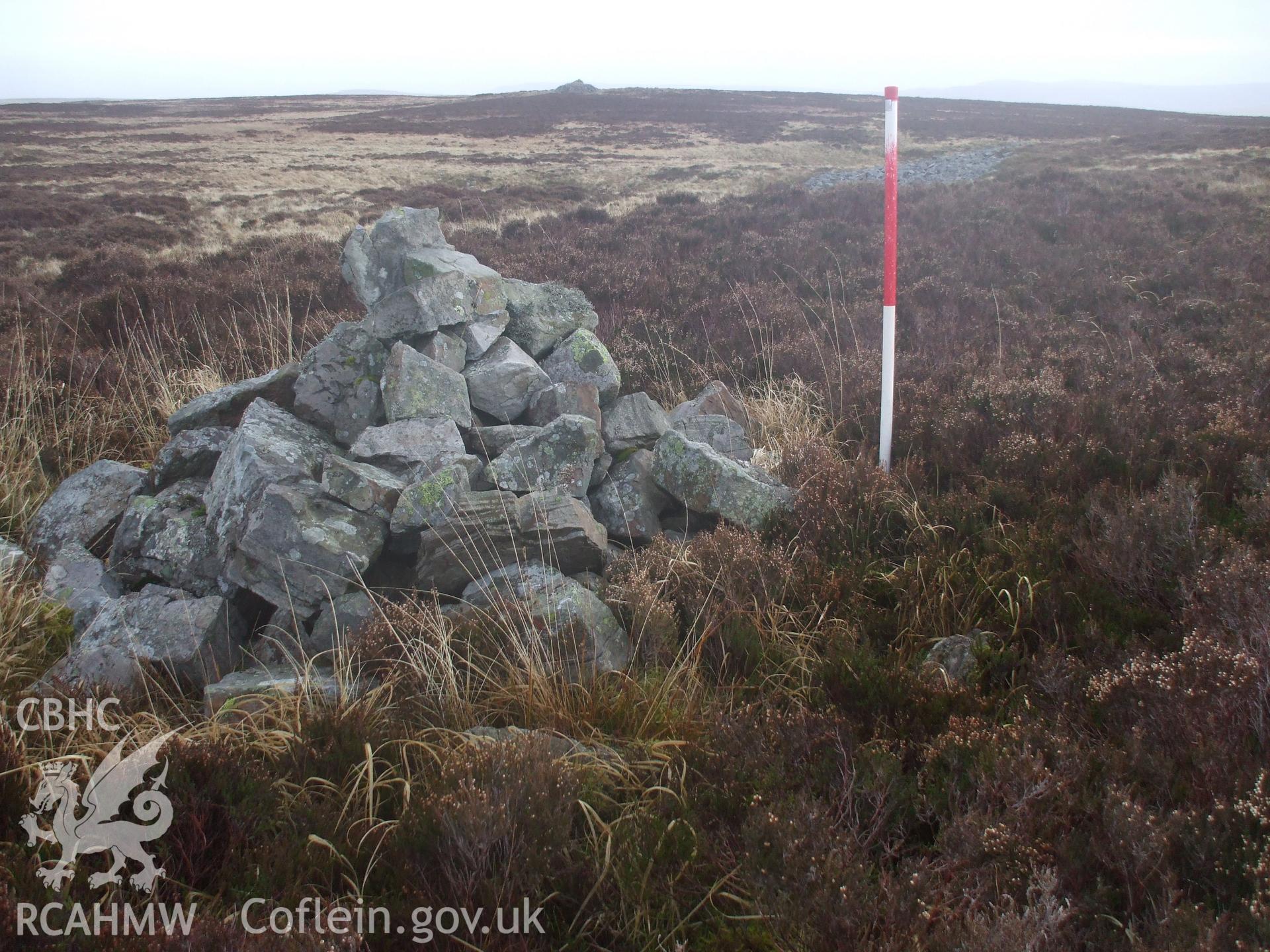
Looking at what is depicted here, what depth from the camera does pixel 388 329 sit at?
5.37 m

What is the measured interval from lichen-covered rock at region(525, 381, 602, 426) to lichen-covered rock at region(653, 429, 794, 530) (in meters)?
0.81

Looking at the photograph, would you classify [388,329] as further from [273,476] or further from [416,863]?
[416,863]

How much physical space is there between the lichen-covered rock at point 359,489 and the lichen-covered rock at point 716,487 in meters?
1.60

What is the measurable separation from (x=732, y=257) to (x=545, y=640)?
9.80m

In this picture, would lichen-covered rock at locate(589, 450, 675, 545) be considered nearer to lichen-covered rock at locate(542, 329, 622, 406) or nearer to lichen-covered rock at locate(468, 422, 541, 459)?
lichen-covered rock at locate(468, 422, 541, 459)

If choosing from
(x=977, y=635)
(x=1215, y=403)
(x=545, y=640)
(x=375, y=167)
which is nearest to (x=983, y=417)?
(x=1215, y=403)

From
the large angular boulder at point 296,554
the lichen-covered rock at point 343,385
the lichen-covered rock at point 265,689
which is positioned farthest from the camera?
the lichen-covered rock at point 343,385

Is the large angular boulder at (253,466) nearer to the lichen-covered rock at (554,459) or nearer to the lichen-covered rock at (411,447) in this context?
the lichen-covered rock at (411,447)

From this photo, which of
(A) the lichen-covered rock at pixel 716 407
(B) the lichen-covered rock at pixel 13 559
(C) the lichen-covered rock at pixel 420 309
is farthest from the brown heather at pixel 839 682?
(C) the lichen-covered rock at pixel 420 309

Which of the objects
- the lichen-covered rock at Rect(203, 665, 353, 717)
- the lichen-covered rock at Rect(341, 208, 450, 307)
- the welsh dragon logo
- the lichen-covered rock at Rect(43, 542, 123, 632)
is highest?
the lichen-covered rock at Rect(341, 208, 450, 307)

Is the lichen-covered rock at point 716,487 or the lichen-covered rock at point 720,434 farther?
the lichen-covered rock at point 720,434

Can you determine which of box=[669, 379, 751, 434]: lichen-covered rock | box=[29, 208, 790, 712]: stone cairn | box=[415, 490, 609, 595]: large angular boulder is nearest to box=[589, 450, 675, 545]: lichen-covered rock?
box=[29, 208, 790, 712]: stone cairn

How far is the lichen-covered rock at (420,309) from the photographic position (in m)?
5.38

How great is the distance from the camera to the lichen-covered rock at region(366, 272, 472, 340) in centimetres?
538
